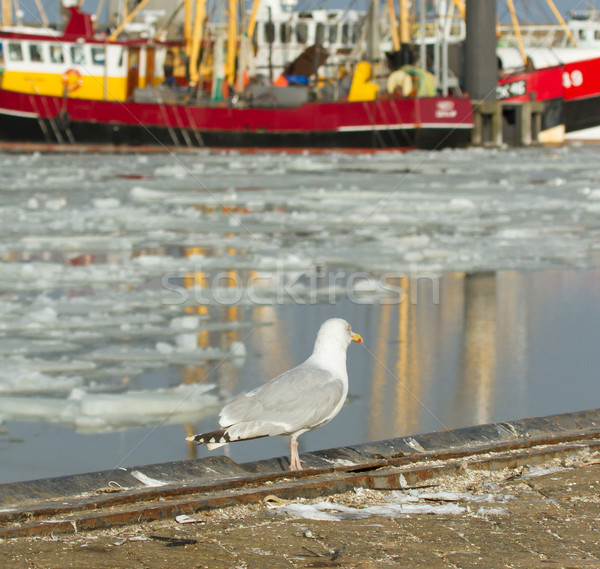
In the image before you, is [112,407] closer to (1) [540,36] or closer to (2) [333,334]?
(2) [333,334]

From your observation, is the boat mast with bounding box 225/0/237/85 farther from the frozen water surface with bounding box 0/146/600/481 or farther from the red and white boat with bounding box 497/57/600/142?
the frozen water surface with bounding box 0/146/600/481

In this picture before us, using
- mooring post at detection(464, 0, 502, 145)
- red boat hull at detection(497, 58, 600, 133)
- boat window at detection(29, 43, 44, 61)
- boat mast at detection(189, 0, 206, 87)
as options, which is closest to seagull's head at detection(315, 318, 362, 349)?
boat mast at detection(189, 0, 206, 87)

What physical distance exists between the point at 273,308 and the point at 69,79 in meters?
23.0

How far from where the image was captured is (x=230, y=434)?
3.76 m

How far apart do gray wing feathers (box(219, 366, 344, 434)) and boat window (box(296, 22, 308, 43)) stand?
37.8m

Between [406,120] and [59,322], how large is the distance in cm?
2184

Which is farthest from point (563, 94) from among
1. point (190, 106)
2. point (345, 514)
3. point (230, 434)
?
point (345, 514)

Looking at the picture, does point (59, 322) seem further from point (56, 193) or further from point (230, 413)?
point (56, 193)

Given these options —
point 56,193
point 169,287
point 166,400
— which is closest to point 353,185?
point 56,193

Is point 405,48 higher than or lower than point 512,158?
higher

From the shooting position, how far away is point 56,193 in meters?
16.9

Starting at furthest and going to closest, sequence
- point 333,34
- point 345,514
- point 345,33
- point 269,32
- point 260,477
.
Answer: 1. point 345,33
2. point 333,34
3. point 269,32
4. point 260,477
5. point 345,514

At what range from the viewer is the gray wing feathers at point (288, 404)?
151 inches

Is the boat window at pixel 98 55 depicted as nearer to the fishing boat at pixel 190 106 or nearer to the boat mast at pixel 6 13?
the fishing boat at pixel 190 106
